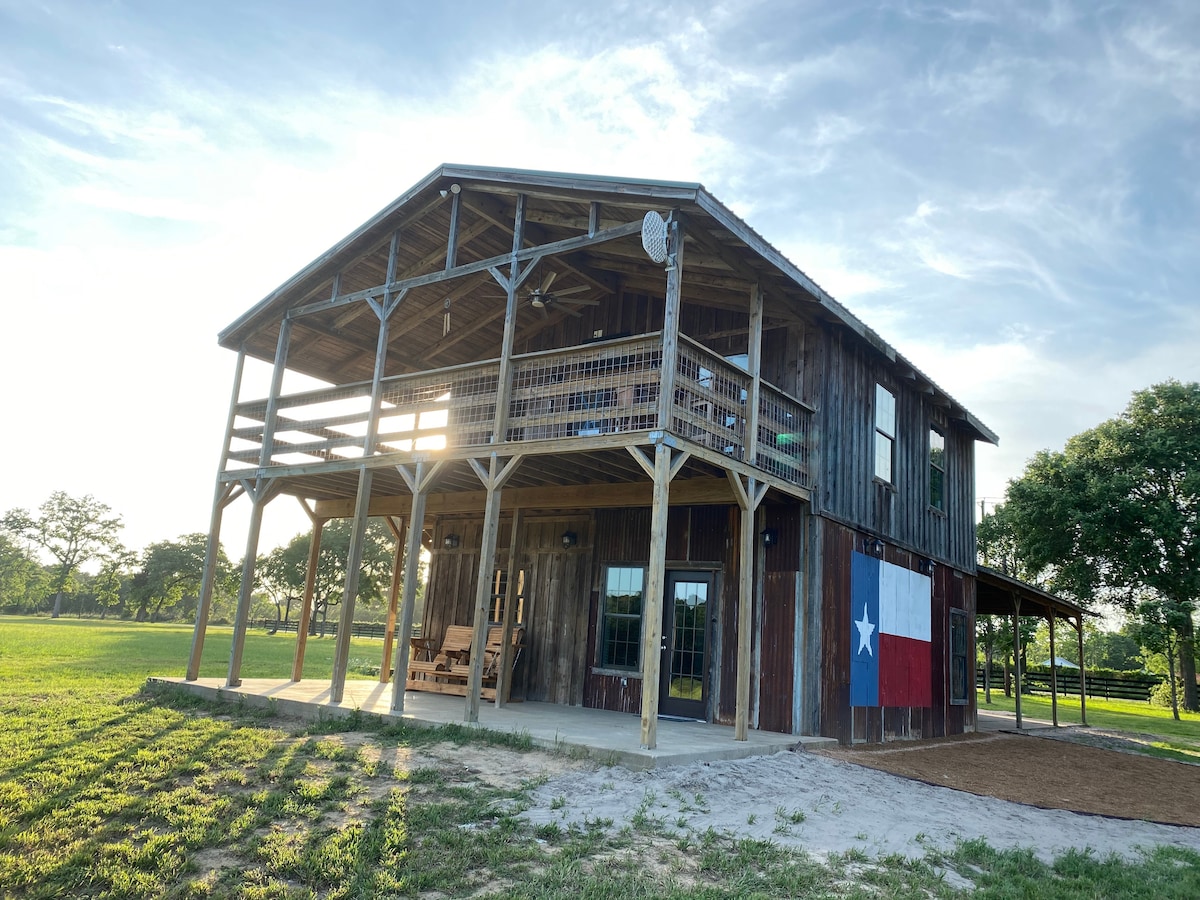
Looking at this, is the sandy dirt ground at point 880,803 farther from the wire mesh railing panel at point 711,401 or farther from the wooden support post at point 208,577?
the wooden support post at point 208,577

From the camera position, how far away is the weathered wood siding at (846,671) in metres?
11.1

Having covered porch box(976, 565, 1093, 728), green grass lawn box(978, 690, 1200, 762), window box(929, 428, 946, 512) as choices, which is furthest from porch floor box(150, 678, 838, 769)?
green grass lawn box(978, 690, 1200, 762)

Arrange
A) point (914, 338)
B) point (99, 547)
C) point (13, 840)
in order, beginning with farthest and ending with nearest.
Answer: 1. point (99, 547)
2. point (914, 338)
3. point (13, 840)

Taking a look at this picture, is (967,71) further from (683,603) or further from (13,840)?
(13,840)

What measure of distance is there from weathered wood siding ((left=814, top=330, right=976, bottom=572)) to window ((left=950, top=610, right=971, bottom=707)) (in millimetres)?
1072

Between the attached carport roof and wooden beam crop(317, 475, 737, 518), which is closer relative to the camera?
wooden beam crop(317, 475, 737, 518)

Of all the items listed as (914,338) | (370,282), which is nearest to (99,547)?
(370,282)

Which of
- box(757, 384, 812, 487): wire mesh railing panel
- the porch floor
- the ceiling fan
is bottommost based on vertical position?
the porch floor

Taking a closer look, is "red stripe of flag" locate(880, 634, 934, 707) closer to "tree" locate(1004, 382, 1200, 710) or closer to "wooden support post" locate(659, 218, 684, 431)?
"wooden support post" locate(659, 218, 684, 431)

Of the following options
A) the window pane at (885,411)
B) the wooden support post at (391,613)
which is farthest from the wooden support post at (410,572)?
the window pane at (885,411)

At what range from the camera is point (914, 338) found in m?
14.4

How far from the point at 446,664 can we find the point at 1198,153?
15.1 metres

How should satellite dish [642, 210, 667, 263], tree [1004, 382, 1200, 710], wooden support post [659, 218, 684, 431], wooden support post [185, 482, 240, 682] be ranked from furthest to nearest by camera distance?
tree [1004, 382, 1200, 710] → wooden support post [185, 482, 240, 682] → satellite dish [642, 210, 667, 263] → wooden support post [659, 218, 684, 431]

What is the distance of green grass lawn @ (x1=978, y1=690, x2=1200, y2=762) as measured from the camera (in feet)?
52.5
